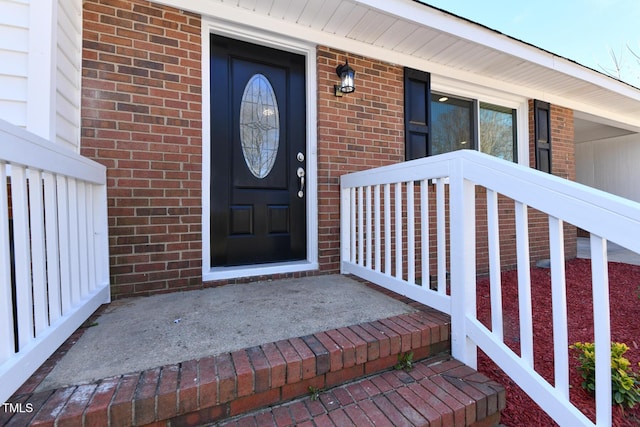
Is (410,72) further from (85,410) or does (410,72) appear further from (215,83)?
A: (85,410)

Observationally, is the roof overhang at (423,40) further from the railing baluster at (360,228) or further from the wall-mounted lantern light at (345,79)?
the railing baluster at (360,228)

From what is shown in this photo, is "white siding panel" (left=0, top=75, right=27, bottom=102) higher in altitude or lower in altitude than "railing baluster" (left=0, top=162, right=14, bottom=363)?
higher

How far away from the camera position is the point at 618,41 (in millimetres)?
9164

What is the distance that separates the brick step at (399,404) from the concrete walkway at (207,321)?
31cm

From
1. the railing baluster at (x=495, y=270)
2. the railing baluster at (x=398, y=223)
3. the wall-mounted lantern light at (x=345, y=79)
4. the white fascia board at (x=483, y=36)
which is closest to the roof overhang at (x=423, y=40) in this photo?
the white fascia board at (x=483, y=36)

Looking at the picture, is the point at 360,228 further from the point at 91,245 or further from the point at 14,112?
the point at 14,112

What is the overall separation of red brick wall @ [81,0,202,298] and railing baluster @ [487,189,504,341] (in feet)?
6.48

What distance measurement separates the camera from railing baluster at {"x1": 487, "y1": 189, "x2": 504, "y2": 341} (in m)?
1.42

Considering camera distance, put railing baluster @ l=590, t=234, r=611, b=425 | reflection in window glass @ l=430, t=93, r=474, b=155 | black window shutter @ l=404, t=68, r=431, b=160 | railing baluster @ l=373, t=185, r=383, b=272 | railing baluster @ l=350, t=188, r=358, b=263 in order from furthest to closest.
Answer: reflection in window glass @ l=430, t=93, r=474, b=155, black window shutter @ l=404, t=68, r=431, b=160, railing baluster @ l=350, t=188, r=358, b=263, railing baluster @ l=373, t=185, r=383, b=272, railing baluster @ l=590, t=234, r=611, b=425

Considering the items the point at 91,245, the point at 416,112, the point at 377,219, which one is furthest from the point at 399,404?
the point at 416,112

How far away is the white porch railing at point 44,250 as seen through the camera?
3.53 feet

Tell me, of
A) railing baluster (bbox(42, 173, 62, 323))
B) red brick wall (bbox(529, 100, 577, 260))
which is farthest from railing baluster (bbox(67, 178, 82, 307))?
red brick wall (bbox(529, 100, 577, 260))

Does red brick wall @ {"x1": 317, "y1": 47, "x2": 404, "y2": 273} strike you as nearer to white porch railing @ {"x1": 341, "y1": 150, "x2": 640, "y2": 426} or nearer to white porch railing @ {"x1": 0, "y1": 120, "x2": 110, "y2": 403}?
white porch railing @ {"x1": 341, "y1": 150, "x2": 640, "y2": 426}

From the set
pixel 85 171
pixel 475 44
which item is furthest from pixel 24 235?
pixel 475 44
